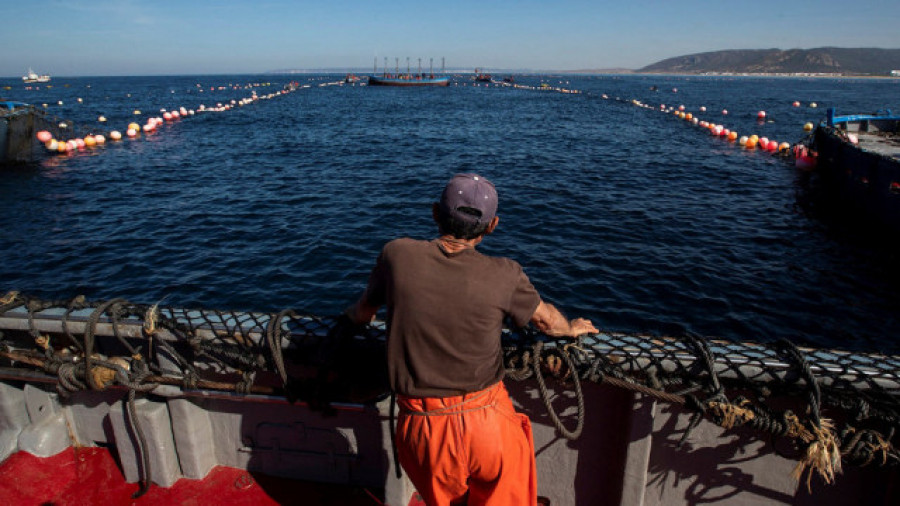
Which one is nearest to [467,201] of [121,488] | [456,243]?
[456,243]

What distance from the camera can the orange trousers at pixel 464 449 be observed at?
2.53 metres

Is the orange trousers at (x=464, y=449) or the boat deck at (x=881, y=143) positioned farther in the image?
the boat deck at (x=881, y=143)

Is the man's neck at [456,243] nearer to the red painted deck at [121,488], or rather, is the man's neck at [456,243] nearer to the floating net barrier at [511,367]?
the floating net barrier at [511,367]

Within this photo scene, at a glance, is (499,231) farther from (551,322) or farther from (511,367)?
(551,322)

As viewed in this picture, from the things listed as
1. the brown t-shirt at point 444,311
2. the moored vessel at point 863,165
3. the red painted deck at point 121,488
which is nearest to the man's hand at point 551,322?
the brown t-shirt at point 444,311

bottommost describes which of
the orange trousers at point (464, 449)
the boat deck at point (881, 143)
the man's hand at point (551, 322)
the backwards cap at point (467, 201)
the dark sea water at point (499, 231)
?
the dark sea water at point (499, 231)

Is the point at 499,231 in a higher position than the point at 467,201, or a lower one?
lower

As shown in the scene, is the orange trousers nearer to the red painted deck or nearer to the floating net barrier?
the floating net barrier

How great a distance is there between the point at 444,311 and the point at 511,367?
2.90 feet

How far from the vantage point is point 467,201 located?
251 centimetres

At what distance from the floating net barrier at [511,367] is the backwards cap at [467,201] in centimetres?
99

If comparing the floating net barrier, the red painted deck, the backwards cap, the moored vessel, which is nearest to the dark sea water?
the moored vessel

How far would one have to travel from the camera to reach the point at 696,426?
3086 millimetres

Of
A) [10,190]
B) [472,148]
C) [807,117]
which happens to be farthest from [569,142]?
[807,117]
